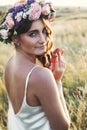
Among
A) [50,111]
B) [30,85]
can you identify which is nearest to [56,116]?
[50,111]

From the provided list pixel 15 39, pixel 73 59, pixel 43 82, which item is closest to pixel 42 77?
pixel 43 82

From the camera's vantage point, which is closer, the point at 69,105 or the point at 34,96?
the point at 34,96

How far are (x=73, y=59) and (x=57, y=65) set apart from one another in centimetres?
172

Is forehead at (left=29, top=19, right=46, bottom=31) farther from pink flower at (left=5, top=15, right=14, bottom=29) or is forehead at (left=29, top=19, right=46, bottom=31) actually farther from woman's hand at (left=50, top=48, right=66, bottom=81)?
woman's hand at (left=50, top=48, right=66, bottom=81)

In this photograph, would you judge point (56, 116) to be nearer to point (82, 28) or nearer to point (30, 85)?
point (30, 85)

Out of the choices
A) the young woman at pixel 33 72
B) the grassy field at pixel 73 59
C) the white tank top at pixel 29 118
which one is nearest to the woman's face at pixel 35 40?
the young woman at pixel 33 72

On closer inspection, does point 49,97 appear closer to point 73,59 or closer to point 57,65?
point 57,65

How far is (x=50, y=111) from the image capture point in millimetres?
2590

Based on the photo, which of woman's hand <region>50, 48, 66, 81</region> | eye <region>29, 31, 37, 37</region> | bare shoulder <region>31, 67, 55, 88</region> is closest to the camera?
bare shoulder <region>31, 67, 55, 88</region>

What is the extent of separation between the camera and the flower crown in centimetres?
261

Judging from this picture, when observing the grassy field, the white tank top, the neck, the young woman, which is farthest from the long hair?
the grassy field

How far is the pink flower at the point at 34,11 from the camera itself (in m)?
2.58

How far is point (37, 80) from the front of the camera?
2.52 meters

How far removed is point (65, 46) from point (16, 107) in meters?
1.85
